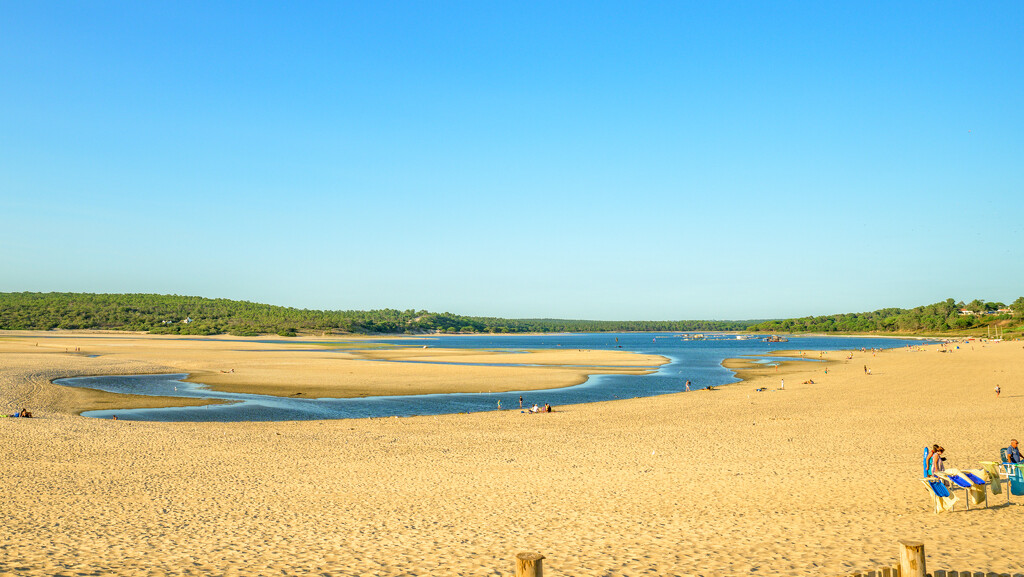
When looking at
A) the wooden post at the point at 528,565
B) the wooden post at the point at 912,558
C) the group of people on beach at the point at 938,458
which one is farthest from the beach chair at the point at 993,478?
the wooden post at the point at 528,565

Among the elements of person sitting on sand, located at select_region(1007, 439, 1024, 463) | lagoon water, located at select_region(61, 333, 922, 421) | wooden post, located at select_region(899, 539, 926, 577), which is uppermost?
wooden post, located at select_region(899, 539, 926, 577)

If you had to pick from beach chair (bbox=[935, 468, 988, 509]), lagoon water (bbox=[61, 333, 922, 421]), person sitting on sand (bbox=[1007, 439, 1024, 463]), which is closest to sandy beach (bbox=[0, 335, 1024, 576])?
beach chair (bbox=[935, 468, 988, 509])

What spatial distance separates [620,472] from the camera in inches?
667

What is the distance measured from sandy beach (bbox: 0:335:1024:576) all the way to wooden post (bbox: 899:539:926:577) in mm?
2868

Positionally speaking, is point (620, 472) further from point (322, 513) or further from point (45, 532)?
point (45, 532)

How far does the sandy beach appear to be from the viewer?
9430mm

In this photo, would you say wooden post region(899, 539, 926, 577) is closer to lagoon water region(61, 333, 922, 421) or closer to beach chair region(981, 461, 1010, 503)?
beach chair region(981, 461, 1010, 503)

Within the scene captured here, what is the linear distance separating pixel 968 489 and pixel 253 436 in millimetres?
22489

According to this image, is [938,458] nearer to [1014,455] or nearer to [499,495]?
[1014,455]

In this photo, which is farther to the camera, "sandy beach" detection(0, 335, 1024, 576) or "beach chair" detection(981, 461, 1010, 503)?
"beach chair" detection(981, 461, 1010, 503)

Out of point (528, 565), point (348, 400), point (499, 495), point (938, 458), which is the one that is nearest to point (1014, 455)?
point (938, 458)

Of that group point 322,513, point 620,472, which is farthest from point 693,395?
point 322,513

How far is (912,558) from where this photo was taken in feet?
19.1

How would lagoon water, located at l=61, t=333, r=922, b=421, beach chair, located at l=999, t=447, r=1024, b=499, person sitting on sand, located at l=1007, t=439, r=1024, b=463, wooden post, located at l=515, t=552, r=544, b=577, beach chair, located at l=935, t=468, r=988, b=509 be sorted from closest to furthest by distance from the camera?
wooden post, located at l=515, t=552, r=544, b=577, beach chair, located at l=935, t=468, r=988, b=509, beach chair, located at l=999, t=447, r=1024, b=499, person sitting on sand, located at l=1007, t=439, r=1024, b=463, lagoon water, located at l=61, t=333, r=922, b=421
